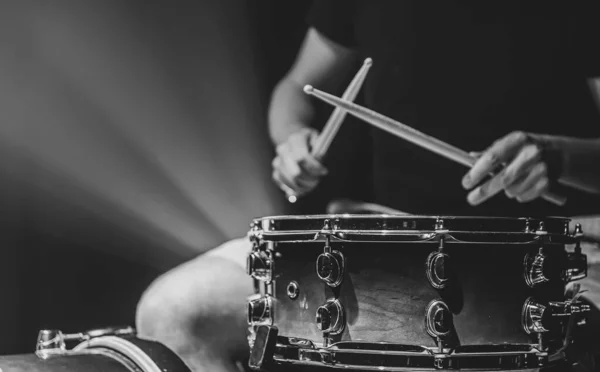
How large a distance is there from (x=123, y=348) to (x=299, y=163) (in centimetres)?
80

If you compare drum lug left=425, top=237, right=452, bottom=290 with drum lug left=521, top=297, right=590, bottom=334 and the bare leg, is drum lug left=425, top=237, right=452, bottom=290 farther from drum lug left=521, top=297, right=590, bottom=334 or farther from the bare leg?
the bare leg

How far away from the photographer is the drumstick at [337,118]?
1.72 metres

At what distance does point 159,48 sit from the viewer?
2131mm

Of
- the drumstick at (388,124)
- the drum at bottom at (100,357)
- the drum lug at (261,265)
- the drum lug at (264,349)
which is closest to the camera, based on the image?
the drum at bottom at (100,357)

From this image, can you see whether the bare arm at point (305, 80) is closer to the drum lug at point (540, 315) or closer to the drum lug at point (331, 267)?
the drum lug at point (331, 267)

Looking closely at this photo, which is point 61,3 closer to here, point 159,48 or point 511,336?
point 159,48

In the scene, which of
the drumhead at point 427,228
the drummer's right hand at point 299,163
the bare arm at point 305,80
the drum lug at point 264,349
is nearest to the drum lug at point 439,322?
the drumhead at point 427,228

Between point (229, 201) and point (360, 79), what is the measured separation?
0.69 metres

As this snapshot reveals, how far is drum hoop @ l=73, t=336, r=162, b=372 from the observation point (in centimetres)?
125

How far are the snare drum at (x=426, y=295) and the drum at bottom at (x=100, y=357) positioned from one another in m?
0.19

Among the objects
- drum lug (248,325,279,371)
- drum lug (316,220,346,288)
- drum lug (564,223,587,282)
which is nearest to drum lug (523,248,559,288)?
drum lug (564,223,587,282)

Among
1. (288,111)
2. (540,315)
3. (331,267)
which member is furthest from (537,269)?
(288,111)

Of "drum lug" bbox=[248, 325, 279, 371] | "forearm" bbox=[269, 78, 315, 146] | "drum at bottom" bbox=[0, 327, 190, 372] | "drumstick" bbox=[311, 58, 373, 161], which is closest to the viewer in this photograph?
"drum at bottom" bbox=[0, 327, 190, 372]

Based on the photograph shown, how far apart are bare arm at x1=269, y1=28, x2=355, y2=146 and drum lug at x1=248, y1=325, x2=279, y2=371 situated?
90 centimetres
